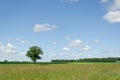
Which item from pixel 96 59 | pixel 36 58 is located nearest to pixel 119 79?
pixel 36 58

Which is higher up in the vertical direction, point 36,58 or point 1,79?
point 36,58

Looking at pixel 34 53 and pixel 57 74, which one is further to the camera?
pixel 34 53

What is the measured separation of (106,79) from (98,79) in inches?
22.3

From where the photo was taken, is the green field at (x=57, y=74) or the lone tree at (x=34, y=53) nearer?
the green field at (x=57, y=74)

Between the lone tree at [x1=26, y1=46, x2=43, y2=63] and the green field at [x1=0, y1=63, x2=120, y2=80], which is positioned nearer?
the green field at [x1=0, y1=63, x2=120, y2=80]

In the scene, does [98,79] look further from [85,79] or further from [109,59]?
[109,59]

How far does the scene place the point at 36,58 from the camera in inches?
4205

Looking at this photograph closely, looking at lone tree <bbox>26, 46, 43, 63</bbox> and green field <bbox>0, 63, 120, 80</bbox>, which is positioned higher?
lone tree <bbox>26, 46, 43, 63</bbox>

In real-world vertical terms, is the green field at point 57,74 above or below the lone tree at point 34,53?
below

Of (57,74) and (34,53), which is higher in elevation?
(34,53)

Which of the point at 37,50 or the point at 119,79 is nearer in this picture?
the point at 119,79

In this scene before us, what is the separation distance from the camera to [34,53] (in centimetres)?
10588

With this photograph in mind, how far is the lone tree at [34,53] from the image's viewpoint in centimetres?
10619

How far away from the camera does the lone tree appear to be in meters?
106
